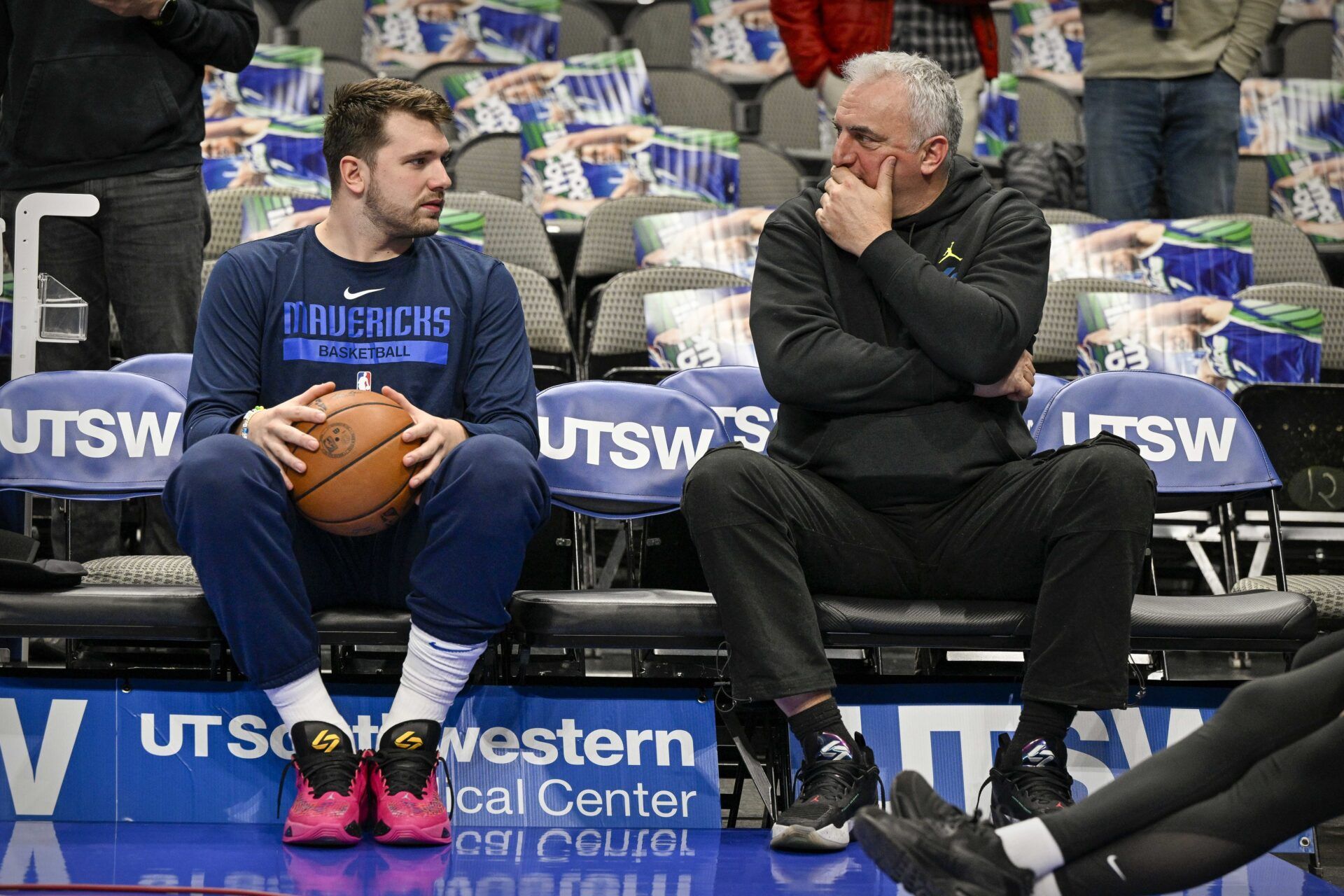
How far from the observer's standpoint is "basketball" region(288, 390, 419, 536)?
2.61 metres

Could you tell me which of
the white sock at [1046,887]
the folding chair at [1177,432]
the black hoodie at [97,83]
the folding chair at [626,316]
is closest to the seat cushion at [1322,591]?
the folding chair at [1177,432]

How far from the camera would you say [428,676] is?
2590mm

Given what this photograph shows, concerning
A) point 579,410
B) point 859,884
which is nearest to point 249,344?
point 579,410

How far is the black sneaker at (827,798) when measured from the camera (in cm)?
247

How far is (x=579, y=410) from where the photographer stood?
3287 mm

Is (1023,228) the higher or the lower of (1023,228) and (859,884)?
the higher

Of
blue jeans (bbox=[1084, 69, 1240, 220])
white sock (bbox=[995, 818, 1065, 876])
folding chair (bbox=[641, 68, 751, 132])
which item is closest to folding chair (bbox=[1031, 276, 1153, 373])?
blue jeans (bbox=[1084, 69, 1240, 220])

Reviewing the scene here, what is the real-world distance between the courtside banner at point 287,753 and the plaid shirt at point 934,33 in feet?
10.9

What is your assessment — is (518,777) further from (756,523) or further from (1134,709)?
(1134,709)

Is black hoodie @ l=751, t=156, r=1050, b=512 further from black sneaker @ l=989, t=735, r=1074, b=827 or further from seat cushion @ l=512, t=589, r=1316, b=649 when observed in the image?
black sneaker @ l=989, t=735, r=1074, b=827

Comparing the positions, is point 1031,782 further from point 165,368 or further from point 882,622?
point 165,368

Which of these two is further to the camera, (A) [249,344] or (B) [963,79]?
(B) [963,79]

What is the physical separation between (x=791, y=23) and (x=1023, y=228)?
263 centimetres

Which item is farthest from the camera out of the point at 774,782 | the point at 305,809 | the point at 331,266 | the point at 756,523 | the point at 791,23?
the point at 791,23
